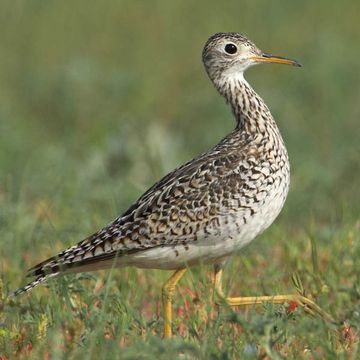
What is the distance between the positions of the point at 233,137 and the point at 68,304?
2022 millimetres

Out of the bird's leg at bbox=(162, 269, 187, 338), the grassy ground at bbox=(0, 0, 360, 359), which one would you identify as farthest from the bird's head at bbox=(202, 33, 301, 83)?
the bird's leg at bbox=(162, 269, 187, 338)

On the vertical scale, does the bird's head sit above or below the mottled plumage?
above

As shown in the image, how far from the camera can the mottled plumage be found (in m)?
6.69

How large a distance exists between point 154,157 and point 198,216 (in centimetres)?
399

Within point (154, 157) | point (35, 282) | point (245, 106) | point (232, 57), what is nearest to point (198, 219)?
point (245, 106)

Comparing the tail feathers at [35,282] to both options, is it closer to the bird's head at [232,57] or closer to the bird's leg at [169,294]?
the bird's leg at [169,294]

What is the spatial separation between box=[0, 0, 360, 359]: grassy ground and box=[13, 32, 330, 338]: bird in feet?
0.65

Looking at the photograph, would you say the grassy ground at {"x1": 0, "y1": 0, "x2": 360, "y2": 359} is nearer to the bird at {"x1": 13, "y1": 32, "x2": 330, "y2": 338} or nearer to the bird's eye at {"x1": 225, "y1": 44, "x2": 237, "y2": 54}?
the bird at {"x1": 13, "y1": 32, "x2": 330, "y2": 338}

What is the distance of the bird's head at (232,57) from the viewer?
7582mm

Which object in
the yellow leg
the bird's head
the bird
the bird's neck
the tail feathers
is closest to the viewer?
the yellow leg

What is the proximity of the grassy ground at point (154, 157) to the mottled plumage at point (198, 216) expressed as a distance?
0.23 m

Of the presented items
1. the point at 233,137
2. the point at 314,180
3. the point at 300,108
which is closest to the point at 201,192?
the point at 233,137

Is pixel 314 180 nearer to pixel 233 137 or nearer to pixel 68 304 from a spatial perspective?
pixel 233 137

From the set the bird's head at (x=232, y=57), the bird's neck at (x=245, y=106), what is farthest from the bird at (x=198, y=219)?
the bird's head at (x=232, y=57)
